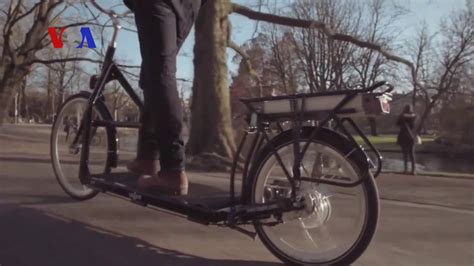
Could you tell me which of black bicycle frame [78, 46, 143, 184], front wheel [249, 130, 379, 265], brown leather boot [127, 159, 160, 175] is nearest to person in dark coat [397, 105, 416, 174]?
black bicycle frame [78, 46, 143, 184]

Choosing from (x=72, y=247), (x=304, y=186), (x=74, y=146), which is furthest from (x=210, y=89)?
(x=304, y=186)

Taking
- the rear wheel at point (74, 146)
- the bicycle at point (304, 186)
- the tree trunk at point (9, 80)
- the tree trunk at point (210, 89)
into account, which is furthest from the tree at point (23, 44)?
the bicycle at point (304, 186)

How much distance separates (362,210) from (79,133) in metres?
2.58

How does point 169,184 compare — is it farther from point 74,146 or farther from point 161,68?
point 74,146

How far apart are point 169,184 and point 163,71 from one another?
2.28ft

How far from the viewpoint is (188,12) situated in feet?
11.7

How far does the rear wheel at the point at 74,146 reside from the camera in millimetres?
4332

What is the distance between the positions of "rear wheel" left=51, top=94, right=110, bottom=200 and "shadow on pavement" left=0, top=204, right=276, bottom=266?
597 mm

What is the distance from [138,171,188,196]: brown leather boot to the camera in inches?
132

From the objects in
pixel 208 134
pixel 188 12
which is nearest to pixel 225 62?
pixel 208 134

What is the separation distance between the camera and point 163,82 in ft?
11.0

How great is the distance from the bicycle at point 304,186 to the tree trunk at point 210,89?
8031 millimetres

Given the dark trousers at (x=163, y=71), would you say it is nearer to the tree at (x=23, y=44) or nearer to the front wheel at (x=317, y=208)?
the front wheel at (x=317, y=208)

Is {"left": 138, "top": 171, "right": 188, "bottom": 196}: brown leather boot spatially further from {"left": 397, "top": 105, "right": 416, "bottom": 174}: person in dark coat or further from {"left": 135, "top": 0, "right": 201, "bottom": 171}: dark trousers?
{"left": 397, "top": 105, "right": 416, "bottom": 174}: person in dark coat
